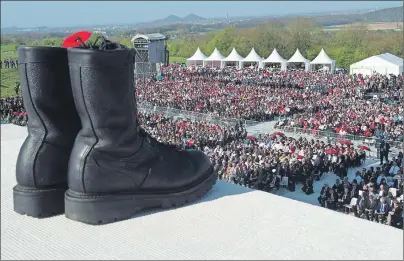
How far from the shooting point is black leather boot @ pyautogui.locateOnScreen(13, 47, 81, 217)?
345 centimetres

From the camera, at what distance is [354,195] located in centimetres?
870

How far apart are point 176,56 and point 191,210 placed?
7156 cm

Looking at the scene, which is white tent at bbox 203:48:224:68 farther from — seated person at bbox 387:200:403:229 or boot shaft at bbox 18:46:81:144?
boot shaft at bbox 18:46:81:144

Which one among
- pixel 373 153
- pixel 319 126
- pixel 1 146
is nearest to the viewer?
pixel 1 146

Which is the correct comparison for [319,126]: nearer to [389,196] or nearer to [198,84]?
[389,196]

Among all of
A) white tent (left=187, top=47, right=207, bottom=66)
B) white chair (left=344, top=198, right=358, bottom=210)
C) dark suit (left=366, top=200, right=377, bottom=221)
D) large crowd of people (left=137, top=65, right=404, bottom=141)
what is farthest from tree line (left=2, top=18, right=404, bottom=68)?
dark suit (left=366, top=200, right=377, bottom=221)

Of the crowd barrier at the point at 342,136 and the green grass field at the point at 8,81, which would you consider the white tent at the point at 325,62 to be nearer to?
the crowd barrier at the point at 342,136

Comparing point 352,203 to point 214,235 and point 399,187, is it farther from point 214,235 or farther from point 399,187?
point 214,235

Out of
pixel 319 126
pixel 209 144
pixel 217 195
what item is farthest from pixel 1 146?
pixel 319 126

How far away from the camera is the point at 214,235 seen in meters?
3.20

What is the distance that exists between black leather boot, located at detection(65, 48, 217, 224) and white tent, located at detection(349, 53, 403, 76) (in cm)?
3039

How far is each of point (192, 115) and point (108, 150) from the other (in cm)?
1784

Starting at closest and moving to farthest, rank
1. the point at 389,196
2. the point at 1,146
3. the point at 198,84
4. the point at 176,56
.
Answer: the point at 1,146 → the point at 389,196 → the point at 198,84 → the point at 176,56

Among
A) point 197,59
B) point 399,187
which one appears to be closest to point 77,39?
point 399,187
